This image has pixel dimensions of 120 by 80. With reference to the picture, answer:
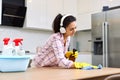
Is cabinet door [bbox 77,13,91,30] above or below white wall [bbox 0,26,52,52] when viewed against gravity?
above

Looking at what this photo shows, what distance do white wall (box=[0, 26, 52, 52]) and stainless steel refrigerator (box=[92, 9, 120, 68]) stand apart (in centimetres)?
112

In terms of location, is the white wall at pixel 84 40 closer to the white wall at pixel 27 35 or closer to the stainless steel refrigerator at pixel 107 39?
the white wall at pixel 27 35

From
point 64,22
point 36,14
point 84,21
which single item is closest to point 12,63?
point 64,22

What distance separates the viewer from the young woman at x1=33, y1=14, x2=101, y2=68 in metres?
1.56

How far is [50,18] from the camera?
12.8 feet

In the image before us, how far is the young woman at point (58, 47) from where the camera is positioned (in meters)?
1.56

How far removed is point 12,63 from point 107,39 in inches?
89.1

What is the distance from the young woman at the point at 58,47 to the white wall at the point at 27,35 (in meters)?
1.95

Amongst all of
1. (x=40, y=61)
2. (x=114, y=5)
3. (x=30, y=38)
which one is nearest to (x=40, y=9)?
(x=30, y=38)

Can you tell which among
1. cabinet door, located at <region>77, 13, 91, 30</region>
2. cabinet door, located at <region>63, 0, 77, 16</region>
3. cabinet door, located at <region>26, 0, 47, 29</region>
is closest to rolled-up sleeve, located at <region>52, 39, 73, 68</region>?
cabinet door, located at <region>26, 0, 47, 29</region>


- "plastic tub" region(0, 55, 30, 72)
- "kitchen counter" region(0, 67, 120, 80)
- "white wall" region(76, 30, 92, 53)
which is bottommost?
"kitchen counter" region(0, 67, 120, 80)

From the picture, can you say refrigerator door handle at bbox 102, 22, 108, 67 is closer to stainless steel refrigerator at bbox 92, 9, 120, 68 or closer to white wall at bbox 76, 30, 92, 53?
stainless steel refrigerator at bbox 92, 9, 120, 68

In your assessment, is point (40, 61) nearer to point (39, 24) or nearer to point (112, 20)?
point (112, 20)

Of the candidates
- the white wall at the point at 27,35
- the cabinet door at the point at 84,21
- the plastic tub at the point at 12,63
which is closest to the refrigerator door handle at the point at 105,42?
the cabinet door at the point at 84,21
